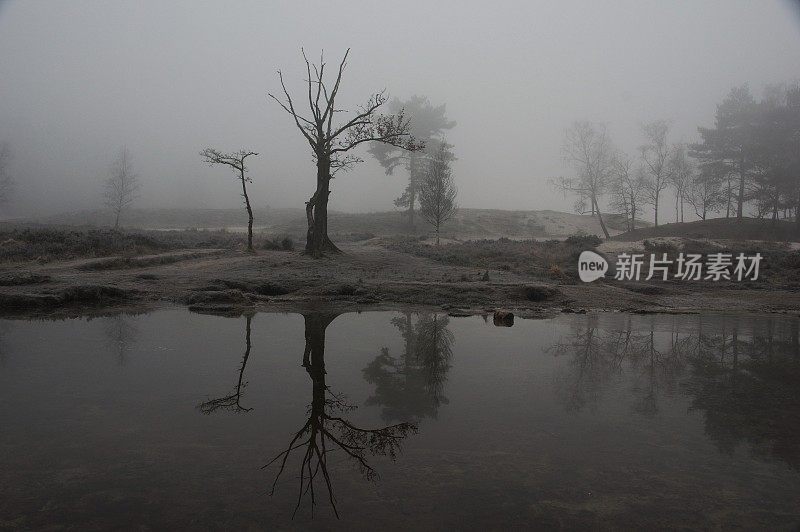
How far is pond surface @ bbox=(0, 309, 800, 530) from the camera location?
7.98 feet

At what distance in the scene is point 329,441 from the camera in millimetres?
3230

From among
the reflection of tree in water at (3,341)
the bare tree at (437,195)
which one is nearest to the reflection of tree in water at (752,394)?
the reflection of tree in water at (3,341)

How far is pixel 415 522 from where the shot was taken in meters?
2.32

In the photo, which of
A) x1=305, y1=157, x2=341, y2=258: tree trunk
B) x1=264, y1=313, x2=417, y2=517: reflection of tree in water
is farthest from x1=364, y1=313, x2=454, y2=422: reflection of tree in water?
x1=305, y1=157, x2=341, y2=258: tree trunk

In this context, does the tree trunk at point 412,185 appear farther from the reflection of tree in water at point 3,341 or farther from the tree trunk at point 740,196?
the reflection of tree in water at point 3,341

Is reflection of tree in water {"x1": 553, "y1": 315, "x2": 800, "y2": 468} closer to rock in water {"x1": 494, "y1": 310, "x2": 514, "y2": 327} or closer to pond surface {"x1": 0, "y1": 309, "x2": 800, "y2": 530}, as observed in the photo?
pond surface {"x1": 0, "y1": 309, "x2": 800, "y2": 530}

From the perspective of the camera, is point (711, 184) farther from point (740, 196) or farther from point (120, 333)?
point (120, 333)

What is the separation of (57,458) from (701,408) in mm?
4915

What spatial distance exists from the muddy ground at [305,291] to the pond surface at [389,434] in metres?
2.82

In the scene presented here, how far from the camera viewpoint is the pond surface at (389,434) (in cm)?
243

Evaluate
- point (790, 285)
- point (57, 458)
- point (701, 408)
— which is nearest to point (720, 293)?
point (790, 285)

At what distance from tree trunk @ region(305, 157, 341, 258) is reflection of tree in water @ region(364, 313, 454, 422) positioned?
436 inches

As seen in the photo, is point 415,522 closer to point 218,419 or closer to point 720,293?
point 218,419

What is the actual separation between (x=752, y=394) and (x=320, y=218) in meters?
15.6
